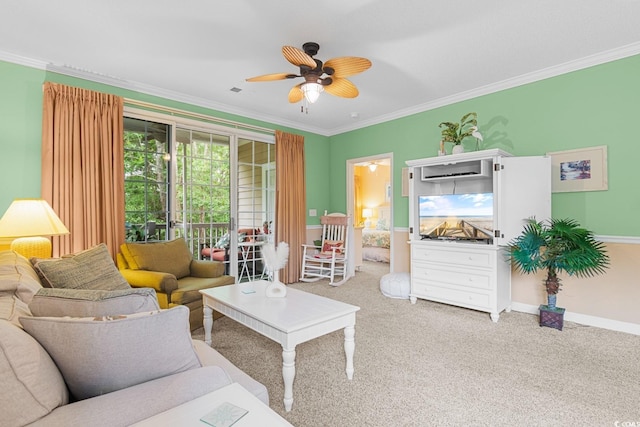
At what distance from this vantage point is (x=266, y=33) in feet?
8.49

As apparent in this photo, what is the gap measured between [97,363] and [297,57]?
86.9 inches

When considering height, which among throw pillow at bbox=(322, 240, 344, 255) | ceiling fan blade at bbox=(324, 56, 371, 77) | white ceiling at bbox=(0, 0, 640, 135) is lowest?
throw pillow at bbox=(322, 240, 344, 255)

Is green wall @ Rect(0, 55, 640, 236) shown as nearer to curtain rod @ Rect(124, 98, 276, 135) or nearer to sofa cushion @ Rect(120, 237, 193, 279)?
curtain rod @ Rect(124, 98, 276, 135)

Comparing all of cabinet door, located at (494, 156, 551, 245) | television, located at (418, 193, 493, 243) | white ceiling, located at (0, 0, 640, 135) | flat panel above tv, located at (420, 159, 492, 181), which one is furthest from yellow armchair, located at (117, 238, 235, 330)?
cabinet door, located at (494, 156, 551, 245)

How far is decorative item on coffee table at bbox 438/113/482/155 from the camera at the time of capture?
11.8 feet

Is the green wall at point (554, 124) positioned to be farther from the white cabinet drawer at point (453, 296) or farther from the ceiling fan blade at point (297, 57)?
the ceiling fan blade at point (297, 57)

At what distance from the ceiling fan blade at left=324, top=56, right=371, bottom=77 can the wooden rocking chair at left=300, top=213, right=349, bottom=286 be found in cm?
283

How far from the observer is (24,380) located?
2.53 feet

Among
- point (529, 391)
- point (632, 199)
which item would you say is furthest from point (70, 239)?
point (632, 199)

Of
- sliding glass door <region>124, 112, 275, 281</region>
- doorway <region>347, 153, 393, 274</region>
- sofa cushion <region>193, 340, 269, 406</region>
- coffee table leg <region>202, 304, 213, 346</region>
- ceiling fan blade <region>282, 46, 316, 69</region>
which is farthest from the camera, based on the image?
doorway <region>347, 153, 393, 274</region>

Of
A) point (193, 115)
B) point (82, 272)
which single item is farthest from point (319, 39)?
point (82, 272)

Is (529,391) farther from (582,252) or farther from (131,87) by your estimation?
(131,87)

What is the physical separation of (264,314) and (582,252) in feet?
9.19

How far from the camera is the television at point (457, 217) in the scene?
3359mm
